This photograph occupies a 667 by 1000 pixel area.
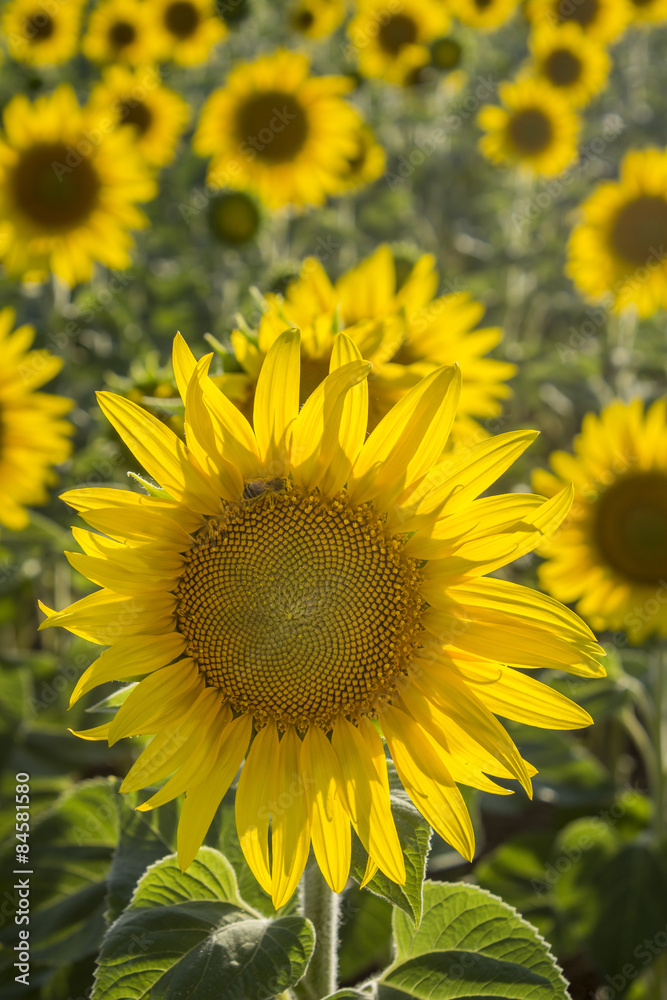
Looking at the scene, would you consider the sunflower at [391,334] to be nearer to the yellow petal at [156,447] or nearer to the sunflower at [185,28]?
the yellow petal at [156,447]

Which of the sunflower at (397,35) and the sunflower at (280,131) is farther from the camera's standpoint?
the sunflower at (397,35)

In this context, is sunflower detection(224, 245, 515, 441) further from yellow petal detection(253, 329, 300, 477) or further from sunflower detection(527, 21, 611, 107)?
sunflower detection(527, 21, 611, 107)

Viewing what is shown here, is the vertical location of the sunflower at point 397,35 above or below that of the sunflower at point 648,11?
below

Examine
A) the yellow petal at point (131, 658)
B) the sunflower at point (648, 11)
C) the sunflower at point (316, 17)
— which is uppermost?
the sunflower at point (648, 11)

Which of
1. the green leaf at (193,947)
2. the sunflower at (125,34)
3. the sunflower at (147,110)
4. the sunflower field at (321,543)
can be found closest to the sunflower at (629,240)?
the sunflower field at (321,543)

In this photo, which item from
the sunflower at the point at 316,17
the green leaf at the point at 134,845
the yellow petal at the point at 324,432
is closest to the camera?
the yellow petal at the point at 324,432

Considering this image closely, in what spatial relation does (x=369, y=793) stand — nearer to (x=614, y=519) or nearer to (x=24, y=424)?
(x=614, y=519)

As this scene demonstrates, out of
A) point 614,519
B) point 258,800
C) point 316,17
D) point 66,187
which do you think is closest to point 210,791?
point 258,800
